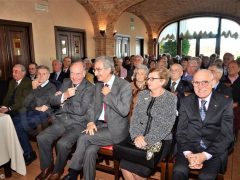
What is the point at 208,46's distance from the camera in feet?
43.1

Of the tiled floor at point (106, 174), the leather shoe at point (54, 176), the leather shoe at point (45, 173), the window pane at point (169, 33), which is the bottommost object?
the tiled floor at point (106, 174)

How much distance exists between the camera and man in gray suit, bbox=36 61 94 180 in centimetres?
260

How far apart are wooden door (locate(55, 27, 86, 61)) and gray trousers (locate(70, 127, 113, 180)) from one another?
5.14m

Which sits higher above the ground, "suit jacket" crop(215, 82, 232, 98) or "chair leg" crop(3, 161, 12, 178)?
"suit jacket" crop(215, 82, 232, 98)

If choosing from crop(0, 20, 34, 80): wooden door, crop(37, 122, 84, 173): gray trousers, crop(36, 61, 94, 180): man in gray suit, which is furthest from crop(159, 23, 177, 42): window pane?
crop(37, 122, 84, 173): gray trousers

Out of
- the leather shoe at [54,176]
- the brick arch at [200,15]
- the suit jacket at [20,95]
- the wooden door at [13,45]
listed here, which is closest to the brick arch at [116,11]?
the wooden door at [13,45]

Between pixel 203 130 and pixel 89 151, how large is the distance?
3.81 ft

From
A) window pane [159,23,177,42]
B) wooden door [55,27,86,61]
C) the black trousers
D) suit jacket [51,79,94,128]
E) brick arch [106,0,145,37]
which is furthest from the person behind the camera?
window pane [159,23,177,42]

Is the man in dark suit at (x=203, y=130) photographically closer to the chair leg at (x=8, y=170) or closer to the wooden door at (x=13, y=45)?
the chair leg at (x=8, y=170)

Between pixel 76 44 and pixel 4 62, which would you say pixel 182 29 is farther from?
pixel 4 62

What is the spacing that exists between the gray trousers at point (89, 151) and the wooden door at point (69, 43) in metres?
5.14

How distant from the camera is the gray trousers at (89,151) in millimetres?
2322

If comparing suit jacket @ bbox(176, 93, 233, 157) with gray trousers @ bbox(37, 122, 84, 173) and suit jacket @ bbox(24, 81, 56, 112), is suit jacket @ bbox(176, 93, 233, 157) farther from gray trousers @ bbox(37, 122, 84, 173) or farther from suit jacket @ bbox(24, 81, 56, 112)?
suit jacket @ bbox(24, 81, 56, 112)

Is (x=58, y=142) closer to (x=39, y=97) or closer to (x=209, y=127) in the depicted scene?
(x=39, y=97)
